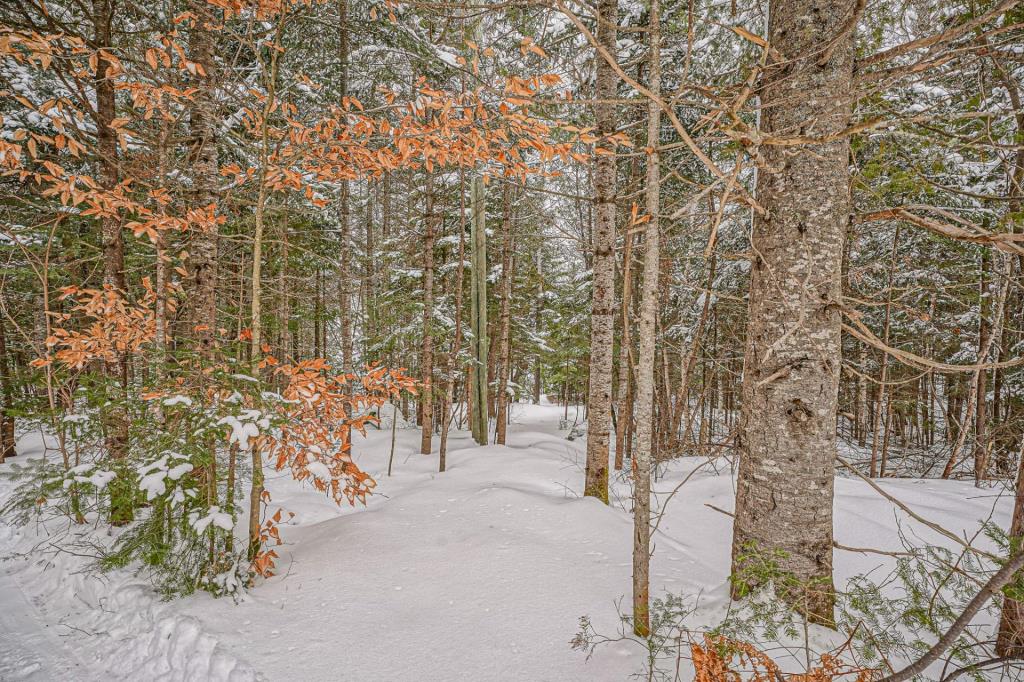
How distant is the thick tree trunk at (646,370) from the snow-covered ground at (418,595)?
1.44 ft

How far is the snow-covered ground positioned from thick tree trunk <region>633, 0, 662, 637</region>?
44cm

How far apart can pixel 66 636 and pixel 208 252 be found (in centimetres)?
395

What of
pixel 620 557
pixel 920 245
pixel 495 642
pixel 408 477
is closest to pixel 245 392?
pixel 495 642

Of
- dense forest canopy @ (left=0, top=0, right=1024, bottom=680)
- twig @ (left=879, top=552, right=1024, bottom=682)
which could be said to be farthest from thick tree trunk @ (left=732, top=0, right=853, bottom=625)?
twig @ (left=879, top=552, right=1024, bottom=682)

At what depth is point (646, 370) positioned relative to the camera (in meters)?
2.78

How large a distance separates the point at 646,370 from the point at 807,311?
3.34ft

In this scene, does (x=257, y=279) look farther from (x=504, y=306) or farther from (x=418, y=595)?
(x=504, y=306)

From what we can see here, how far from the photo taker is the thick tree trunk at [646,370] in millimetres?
2713

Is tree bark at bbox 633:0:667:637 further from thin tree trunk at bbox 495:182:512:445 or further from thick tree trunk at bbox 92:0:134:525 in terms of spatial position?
thin tree trunk at bbox 495:182:512:445

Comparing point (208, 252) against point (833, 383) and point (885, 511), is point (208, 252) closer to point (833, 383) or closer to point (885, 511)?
point (833, 383)

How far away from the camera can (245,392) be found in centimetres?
378

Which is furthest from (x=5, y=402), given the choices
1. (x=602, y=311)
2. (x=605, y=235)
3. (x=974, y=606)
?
(x=974, y=606)

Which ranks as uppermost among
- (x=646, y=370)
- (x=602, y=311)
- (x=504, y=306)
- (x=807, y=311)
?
(x=504, y=306)

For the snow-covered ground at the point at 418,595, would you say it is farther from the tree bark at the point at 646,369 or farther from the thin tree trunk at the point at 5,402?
the thin tree trunk at the point at 5,402
